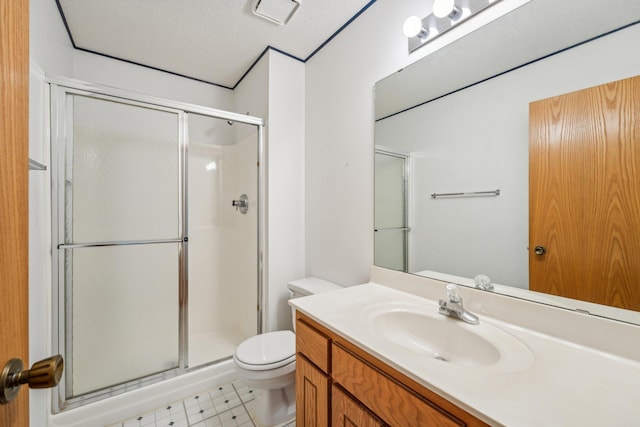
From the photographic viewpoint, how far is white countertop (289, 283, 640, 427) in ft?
1.64

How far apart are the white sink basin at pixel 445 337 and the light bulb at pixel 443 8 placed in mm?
1244

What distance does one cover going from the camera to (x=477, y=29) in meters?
1.05

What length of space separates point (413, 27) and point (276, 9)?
32.6 inches

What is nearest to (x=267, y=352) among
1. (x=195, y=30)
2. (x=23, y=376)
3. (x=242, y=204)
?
(x=23, y=376)

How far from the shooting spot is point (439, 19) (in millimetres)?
1143

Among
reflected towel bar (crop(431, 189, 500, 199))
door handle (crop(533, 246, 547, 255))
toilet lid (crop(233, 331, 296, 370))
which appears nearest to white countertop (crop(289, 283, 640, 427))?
door handle (crop(533, 246, 547, 255))

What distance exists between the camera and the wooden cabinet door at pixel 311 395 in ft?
3.01

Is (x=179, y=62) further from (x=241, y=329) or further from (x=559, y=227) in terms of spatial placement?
(x=559, y=227)

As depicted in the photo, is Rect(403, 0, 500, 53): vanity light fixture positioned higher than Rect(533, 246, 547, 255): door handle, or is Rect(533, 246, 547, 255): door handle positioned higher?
Rect(403, 0, 500, 53): vanity light fixture

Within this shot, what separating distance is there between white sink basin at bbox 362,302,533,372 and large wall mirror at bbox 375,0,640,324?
20 centimetres

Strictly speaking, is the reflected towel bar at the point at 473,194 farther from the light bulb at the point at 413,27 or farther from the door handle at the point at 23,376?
the door handle at the point at 23,376

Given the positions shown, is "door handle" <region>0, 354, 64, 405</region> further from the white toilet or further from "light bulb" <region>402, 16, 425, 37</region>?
"light bulb" <region>402, 16, 425, 37</region>

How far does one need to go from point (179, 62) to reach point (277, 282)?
6.34 ft

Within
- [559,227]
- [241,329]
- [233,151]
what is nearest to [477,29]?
[559,227]
